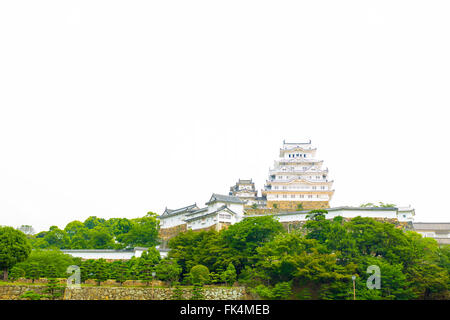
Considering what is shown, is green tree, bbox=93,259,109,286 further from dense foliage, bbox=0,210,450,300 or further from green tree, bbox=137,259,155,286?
green tree, bbox=137,259,155,286

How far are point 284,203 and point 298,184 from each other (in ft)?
9.51

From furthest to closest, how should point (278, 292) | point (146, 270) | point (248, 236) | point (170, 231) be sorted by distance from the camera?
point (170, 231) → point (248, 236) → point (146, 270) → point (278, 292)

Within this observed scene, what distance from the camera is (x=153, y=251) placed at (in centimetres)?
2958

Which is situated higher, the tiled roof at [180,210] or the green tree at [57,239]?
the tiled roof at [180,210]

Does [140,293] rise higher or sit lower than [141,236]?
lower

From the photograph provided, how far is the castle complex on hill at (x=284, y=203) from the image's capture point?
35.3 metres

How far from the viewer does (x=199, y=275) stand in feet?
79.2

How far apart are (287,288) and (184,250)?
8.42m

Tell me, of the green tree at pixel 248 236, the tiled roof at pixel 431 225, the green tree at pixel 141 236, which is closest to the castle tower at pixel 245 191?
the green tree at pixel 141 236

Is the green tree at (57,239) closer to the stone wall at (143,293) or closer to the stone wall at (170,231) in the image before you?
the stone wall at (170,231)

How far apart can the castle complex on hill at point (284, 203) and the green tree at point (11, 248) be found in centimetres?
1511

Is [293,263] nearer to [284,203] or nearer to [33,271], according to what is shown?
[33,271]

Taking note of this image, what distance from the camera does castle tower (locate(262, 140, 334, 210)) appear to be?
4553 centimetres

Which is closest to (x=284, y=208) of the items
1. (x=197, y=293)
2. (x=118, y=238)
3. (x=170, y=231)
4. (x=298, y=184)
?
(x=298, y=184)
